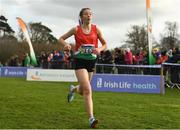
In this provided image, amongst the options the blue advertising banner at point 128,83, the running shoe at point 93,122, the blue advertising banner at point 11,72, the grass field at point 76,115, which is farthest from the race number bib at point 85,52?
the blue advertising banner at point 11,72

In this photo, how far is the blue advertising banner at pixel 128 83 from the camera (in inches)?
700

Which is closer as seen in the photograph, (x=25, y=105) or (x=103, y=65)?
(x=25, y=105)

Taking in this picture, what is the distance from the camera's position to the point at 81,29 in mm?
8516

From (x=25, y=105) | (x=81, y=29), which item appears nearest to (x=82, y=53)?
(x=81, y=29)

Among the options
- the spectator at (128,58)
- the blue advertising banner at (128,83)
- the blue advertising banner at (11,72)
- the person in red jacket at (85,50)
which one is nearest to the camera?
the person in red jacket at (85,50)

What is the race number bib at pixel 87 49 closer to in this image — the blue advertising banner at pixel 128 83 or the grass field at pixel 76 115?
the grass field at pixel 76 115

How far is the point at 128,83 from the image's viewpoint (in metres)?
18.1

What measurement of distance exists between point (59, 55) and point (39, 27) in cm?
6668

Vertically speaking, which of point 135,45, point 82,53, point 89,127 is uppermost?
point 135,45

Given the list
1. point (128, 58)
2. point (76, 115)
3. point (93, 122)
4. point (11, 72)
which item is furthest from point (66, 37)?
point (11, 72)

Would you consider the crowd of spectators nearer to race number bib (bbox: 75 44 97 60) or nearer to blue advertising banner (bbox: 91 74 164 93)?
blue advertising banner (bbox: 91 74 164 93)

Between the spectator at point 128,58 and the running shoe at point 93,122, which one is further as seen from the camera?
the spectator at point 128,58

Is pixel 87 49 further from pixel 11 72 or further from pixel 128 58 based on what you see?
pixel 11 72

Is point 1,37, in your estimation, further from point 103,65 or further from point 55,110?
point 55,110
